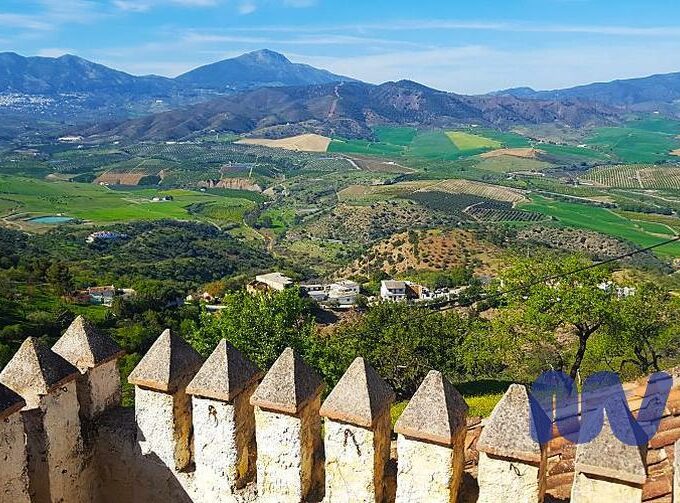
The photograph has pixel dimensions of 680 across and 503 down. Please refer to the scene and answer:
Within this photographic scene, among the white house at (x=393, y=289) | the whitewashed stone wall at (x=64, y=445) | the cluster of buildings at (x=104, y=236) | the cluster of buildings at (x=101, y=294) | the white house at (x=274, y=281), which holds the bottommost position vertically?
the cluster of buildings at (x=104, y=236)

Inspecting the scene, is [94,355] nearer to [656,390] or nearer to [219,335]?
[656,390]

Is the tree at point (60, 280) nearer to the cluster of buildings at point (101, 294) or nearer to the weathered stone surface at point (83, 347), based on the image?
the cluster of buildings at point (101, 294)

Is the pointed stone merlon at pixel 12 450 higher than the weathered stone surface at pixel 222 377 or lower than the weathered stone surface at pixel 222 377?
lower

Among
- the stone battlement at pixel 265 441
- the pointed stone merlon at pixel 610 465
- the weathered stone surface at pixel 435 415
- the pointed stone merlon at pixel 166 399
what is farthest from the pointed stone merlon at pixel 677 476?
the pointed stone merlon at pixel 166 399

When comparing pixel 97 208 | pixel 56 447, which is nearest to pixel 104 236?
pixel 97 208

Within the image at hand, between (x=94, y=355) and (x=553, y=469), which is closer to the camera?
(x=553, y=469)

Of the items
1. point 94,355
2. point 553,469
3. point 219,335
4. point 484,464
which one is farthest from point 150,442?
point 219,335
